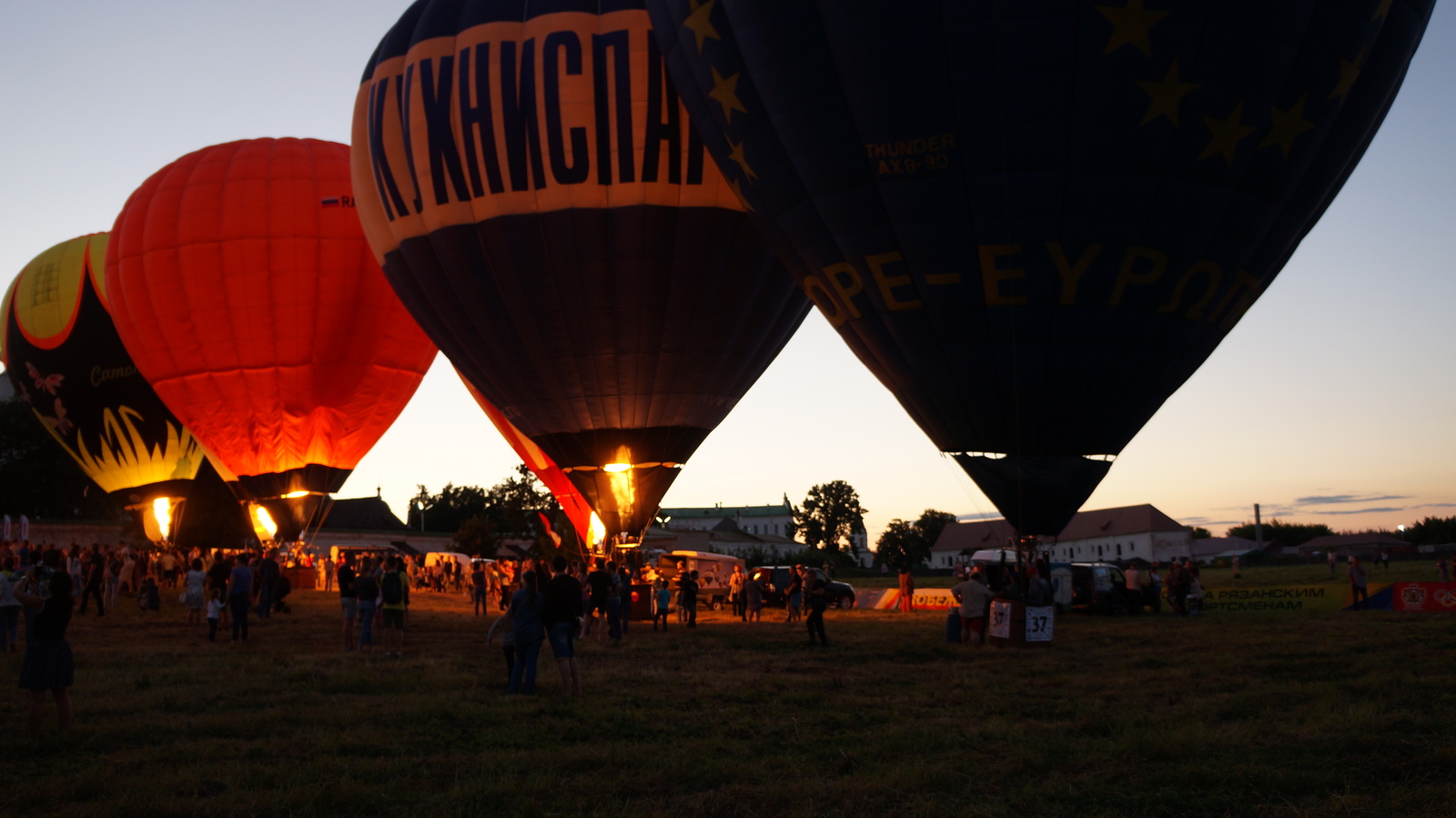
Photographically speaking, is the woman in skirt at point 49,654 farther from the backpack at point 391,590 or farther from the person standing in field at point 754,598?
the person standing in field at point 754,598

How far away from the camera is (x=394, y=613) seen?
14.6 m

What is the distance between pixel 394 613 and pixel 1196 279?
36.7 ft

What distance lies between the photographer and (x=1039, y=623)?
1633cm

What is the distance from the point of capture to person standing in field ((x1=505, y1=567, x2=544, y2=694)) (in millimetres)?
11258

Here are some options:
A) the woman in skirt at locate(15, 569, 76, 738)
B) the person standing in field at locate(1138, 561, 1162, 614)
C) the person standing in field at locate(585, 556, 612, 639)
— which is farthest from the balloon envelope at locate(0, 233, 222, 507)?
the woman in skirt at locate(15, 569, 76, 738)

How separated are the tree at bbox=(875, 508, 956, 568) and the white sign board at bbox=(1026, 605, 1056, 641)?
10371 centimetres

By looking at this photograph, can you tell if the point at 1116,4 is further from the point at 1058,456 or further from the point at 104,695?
the point at 104,695

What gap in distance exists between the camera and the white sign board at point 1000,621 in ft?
54.0

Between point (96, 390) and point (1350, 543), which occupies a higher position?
point (96, 390)

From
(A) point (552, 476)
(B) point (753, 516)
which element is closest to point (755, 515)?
(B) point (753, 516)

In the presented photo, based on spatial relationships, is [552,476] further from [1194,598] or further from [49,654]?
[49,654]

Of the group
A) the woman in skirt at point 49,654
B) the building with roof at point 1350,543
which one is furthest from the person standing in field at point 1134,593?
the building with roof at point 1350,543

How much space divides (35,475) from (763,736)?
61240 millimetres

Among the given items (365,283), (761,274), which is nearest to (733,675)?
(761,274)
